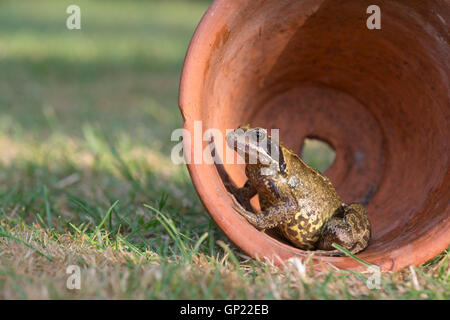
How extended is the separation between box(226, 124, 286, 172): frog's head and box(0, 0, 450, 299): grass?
519 millimetres

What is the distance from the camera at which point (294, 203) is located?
2.47 metres

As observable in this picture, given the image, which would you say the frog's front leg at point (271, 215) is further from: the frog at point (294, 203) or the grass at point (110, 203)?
the grass at point (110, 203)

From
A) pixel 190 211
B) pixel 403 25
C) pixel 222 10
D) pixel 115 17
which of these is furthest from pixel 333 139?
pixel 115 17

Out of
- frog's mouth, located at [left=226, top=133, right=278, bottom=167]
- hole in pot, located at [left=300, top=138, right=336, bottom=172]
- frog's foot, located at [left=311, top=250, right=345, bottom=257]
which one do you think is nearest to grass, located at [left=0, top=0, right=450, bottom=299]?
frog's foot, located at [left=311, top=250, right=345, bottom=257]

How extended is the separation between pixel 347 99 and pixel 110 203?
1.92 meters

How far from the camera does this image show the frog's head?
239 cm

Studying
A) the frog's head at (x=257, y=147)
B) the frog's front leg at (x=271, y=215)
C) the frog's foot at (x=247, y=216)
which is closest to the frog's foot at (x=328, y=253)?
the frog's front leg at (x=271, y=215)

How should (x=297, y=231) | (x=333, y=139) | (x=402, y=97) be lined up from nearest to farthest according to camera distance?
(x=297, y=231)
(x=402, y=97)
(x=333, y=139)

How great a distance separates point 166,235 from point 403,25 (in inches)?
75.1

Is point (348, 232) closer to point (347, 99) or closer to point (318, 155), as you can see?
point (347, 99)

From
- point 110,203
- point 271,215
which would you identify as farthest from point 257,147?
point 110,203

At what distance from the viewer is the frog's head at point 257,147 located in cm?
239

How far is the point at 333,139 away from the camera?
11.1 feet

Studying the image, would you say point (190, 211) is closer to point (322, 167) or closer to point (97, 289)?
point (97, 289)
